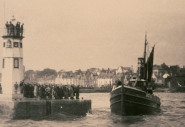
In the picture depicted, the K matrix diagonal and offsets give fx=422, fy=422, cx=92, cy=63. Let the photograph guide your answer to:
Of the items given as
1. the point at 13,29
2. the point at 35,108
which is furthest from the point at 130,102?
the point at 13,29

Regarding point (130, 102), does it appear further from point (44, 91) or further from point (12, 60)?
point (12, 60)

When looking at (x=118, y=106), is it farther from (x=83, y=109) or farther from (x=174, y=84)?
(x=174, y=84)

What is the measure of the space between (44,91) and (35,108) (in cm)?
250

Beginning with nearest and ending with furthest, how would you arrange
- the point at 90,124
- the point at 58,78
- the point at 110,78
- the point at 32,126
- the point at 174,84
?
the point at 32,126 → the point at 90,124 → the point at 174,84 → the point at 110,78 → the point at 58,78

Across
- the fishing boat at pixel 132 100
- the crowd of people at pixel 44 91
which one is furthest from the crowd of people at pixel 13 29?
the fishing boat at pixel 132 100

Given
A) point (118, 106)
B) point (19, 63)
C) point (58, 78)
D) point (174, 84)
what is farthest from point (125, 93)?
point (58, 78)

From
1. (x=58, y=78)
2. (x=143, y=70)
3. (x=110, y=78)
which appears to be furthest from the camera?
(x=58, y=78)

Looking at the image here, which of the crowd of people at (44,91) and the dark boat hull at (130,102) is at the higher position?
the crowd of people at (44,91)

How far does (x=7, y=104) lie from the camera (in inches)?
934

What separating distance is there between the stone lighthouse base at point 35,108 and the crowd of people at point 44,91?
4.76 ft

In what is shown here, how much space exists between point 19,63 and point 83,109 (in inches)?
209

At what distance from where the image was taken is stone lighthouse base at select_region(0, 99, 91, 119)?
23531 millimetres

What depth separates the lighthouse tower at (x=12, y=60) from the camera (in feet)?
90.8

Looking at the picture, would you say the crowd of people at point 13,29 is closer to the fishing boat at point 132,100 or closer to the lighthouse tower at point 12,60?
the lighthouse tower at point 12,60
